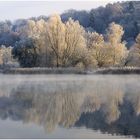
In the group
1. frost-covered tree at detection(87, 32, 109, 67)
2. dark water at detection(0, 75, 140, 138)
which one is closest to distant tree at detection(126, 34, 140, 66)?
frost-covered tree at detection(87, 32, 109, 67)

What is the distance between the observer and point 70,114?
431 inches

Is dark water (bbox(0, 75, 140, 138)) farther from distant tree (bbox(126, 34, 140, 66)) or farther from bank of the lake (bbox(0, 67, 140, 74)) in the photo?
distant tree (bbox(126, 34, 140, 66))

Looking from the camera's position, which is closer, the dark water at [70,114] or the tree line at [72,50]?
the dark water at [70,114]

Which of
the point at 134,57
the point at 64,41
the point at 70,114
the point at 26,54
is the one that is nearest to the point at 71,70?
the point at 64,41

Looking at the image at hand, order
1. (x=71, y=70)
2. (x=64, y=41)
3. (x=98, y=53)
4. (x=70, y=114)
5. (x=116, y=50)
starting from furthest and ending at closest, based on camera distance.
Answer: (x=64, y=41), (x=98, y=53), (x=116, y=50), (x=71, y=70), (x=70, y=114)

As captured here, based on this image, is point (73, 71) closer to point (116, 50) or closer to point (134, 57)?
point (116, 50)

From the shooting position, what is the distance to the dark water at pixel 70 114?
8515mm

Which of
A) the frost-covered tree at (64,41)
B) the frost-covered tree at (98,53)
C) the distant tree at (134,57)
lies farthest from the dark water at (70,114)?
the frost-covered tree at (64,41)

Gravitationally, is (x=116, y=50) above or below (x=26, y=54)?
above

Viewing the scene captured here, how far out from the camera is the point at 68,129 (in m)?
8.88

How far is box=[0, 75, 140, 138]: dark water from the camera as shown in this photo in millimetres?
8515

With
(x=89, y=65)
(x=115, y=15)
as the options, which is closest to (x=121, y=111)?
(x=89, y=65)

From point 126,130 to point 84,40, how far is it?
74.8 ft

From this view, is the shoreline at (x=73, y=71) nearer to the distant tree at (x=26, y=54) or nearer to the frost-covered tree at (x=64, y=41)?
the distant tree at (x=26, y=54)
